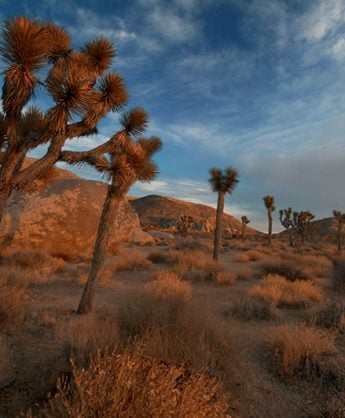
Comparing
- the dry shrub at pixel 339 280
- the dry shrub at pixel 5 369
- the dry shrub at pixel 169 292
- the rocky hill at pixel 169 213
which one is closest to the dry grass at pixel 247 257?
the dry shrub at pixel 339 280

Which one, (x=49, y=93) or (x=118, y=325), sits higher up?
(x=49, y=93)

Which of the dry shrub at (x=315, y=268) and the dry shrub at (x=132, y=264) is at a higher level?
the dry shrub at (x=315, y=268)

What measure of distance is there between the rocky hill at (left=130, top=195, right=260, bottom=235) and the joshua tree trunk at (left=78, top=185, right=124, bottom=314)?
59679mm

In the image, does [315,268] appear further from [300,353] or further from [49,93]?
[49,93]

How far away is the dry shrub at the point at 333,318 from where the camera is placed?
5893 millimetres

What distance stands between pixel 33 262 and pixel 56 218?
2693mm

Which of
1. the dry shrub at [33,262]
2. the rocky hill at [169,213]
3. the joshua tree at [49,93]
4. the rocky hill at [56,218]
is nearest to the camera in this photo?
the joshua tree at [49,93]

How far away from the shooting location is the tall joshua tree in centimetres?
696

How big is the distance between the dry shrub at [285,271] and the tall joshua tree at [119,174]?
745 centimetres

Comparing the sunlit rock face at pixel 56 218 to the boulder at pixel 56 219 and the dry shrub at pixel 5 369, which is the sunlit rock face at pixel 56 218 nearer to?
the boulder at pixel 56 219

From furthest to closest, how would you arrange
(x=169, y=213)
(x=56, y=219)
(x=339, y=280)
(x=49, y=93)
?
(x=169, y=213)
(x=56, y=219)
(x=339, y=280)
(x=49, y=93)

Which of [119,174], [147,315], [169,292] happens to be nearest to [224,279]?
[169,292]

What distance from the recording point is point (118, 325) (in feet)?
15.2

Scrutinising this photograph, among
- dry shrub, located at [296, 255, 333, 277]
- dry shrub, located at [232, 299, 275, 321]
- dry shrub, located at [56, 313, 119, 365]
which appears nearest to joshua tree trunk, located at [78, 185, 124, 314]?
dry shrub, located at [56, 313, 119, 365]
